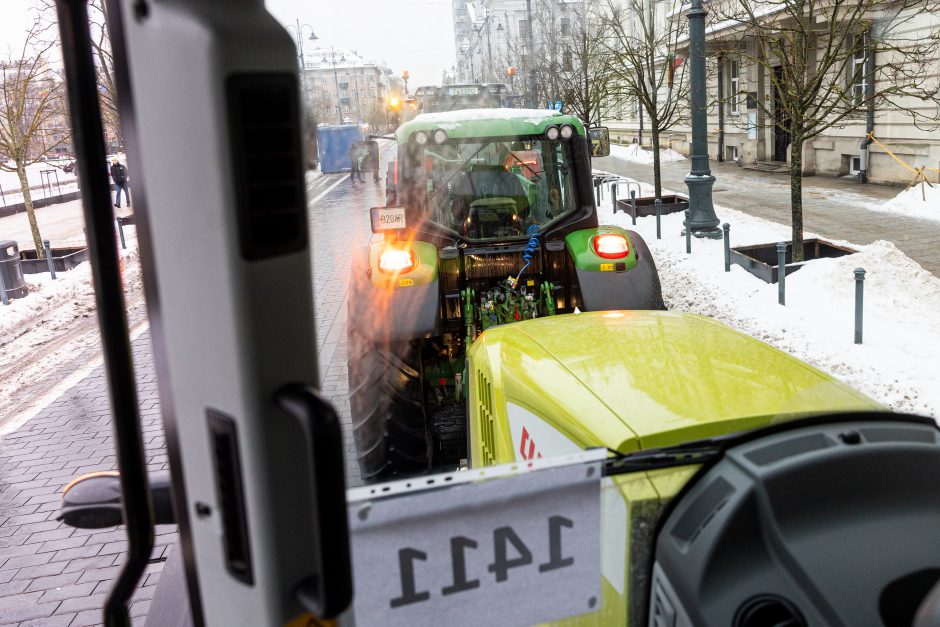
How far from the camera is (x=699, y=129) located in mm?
14320

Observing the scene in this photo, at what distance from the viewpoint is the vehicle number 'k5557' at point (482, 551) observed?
5.49 ft

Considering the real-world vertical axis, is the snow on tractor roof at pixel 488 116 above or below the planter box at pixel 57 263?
above

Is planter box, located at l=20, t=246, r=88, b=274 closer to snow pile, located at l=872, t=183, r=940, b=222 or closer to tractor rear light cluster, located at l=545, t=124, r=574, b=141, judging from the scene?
tractor rear light cluster, located at l=545, t=124, r=574, b=141

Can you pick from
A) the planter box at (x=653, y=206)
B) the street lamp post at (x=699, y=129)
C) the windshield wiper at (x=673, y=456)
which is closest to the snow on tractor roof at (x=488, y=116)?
the windshield wiper at (x=673, y=456)

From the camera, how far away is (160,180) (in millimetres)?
1174

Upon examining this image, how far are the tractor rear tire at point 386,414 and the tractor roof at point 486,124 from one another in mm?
1796

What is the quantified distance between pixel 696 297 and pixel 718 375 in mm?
8108

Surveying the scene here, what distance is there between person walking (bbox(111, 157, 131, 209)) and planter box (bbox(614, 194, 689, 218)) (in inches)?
622

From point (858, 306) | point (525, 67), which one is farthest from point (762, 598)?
point (525, 67)

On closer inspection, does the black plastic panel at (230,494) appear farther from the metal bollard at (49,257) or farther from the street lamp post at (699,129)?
the metal bollard at (49,257)

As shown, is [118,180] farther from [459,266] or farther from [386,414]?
[459,266]

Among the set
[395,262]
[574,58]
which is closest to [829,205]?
[574,58]

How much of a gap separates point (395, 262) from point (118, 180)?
14.1 ft

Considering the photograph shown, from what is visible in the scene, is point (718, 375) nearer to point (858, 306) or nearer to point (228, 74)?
point (228, 74)
